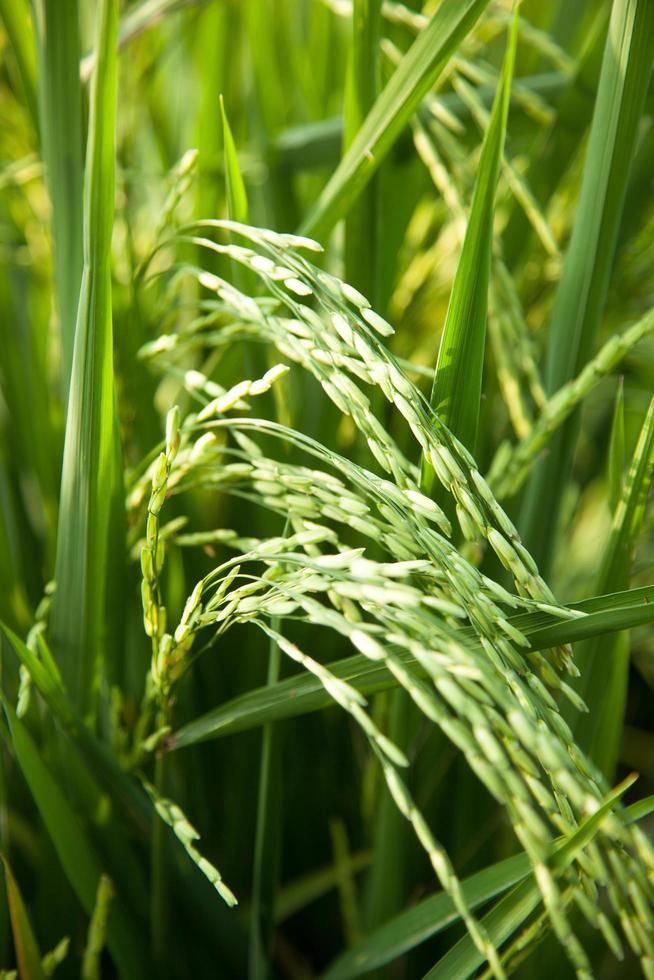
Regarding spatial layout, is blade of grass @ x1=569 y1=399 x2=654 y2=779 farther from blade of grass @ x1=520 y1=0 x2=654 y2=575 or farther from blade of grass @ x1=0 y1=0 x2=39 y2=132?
blade of grass @ x1=0 y1=0 x2=39 y2=132

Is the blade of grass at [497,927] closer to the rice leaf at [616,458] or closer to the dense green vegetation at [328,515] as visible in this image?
the dense green vegetation at [328,515]

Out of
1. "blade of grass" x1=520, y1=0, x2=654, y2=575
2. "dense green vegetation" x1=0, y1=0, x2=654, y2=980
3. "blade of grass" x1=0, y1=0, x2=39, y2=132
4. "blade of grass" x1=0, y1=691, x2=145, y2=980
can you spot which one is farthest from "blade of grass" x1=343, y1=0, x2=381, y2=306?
"blade of grass" x1=0, y1=691, x2=145, y2=980

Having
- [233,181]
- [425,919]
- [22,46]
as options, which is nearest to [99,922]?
[425,919]

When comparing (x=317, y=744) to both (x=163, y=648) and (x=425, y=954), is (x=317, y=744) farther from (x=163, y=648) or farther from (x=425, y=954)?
(x=163, y=648)

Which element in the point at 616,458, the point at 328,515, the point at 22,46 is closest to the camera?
the point at 328,515

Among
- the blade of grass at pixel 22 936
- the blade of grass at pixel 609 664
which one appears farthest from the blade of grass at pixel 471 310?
the blade of grass at pixel 22 936

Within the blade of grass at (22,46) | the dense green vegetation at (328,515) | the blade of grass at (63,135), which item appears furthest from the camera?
the blade of grass at (22,46)

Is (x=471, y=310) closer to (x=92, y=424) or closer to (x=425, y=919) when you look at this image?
(x=92, y=424)
